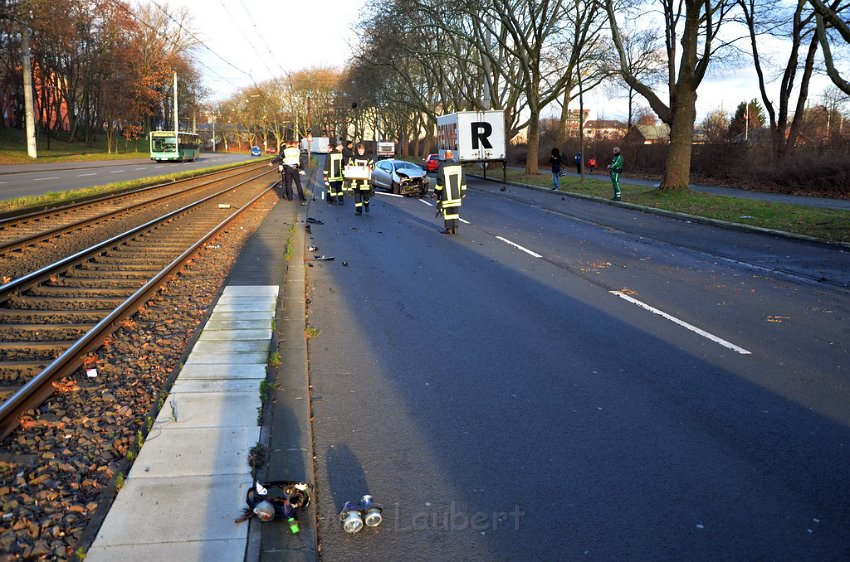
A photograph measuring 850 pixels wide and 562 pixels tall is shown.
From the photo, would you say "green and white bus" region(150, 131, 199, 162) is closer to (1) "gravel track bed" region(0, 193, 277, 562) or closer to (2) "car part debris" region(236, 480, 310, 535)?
(1) "gravel track bed" region(0, 193, 277, 562)

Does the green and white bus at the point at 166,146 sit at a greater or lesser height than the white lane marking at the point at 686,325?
greater

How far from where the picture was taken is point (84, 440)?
15.7 ft

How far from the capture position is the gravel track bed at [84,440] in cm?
368

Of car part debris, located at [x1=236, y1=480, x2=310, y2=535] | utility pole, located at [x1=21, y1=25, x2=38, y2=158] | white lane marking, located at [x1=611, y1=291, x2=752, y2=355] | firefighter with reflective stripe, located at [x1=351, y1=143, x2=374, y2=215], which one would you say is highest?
utility pole, located at [x1=21, y1=25, x2=38, y2=158]

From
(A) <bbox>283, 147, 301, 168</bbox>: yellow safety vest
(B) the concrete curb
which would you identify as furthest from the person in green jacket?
(A) <bbox>283, 147, 301, 168</bbox>: yellow safety vest

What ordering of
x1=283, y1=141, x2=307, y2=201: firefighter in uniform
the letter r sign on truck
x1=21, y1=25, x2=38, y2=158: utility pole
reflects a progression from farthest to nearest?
1. x1=21, y1=25, x2=38, y2=158: utility pole
2. the letter r sign on truck
3. x1=283, y1=141, x2=307, y2=201: firefighter in uniform

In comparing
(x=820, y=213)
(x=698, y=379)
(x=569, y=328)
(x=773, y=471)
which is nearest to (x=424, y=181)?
(x=820, y=213)

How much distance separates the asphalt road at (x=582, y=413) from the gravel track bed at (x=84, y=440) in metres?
1.23

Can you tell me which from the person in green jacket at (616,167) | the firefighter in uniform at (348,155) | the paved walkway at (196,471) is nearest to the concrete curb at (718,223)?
the person in green jacket at (616,167)

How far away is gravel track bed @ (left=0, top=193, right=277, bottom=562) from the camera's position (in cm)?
368

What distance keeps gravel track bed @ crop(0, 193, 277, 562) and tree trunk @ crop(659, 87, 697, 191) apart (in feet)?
67.6

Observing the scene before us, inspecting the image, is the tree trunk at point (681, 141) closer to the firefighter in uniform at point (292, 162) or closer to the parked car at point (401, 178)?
the parked car at point (401, 178)

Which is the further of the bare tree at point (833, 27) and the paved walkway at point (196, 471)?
the bare tree at point (833, 27)

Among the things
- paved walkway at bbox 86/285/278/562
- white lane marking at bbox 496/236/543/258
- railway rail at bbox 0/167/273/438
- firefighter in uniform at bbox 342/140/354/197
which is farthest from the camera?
firefighter in uniform at bbox 342/140/354/197
